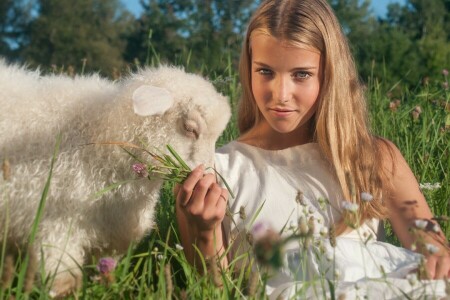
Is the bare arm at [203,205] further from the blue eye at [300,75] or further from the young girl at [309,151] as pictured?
the blue eye at [300,75]

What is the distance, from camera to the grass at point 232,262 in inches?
93.0

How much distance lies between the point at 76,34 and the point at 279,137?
51.0 metres

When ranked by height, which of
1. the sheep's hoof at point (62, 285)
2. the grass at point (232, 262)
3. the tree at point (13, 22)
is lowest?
the sheep's hoof at point (62, 285)

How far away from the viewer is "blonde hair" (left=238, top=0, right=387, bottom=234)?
10.8ft

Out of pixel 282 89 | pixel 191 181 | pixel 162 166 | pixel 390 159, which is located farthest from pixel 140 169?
pixel 390 159

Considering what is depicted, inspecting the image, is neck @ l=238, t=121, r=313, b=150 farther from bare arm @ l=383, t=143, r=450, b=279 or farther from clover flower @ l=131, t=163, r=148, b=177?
clover flower @ l=131, t=163, r=148, b=177

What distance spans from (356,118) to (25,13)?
54279 mm

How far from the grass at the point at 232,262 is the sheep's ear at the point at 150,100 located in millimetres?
491

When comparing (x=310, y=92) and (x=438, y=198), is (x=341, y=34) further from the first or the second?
(x=438, y=198)

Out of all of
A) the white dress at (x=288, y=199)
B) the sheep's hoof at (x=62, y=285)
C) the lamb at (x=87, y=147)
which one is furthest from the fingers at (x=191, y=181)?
the sheep's hoof at (x=62, y=285)

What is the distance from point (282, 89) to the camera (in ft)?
10.5

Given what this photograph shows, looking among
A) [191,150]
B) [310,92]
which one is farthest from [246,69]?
[191,150]

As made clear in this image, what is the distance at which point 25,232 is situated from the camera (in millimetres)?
2637

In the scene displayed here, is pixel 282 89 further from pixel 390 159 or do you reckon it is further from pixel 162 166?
pixel 162 166
